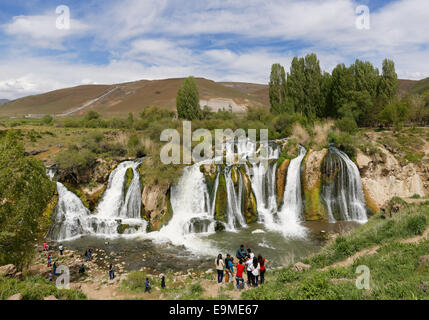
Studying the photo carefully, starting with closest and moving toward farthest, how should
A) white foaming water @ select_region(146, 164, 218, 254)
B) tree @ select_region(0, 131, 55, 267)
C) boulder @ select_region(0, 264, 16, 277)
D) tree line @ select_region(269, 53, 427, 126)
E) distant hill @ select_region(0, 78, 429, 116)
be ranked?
tree @ select_region(0, 131, 55, 267) → boulder @ select_region(0, 264, 16, 277) → white foaming water @ select_region(146, 164, 218, 254) → tree line @ select_region(269, 53, 427, 126) → distant hill @ select_region(0, 78, 429, 116)

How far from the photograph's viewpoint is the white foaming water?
58.9ft

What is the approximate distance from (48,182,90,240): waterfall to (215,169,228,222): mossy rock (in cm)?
1046

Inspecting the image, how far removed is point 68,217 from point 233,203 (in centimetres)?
1354

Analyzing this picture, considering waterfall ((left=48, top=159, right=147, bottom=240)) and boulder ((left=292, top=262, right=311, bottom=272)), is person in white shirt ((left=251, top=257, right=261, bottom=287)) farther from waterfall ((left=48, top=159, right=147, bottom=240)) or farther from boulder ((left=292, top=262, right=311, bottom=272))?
waterfall ((left=48, top=159, right=147, bottom=240))

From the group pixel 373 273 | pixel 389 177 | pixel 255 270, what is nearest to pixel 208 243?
pixel 255 270

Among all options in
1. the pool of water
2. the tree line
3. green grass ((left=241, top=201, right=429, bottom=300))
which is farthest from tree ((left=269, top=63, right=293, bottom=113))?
green grass ((left=241, top=201, right=429, bottom=300))

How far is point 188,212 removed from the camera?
67.5 ft

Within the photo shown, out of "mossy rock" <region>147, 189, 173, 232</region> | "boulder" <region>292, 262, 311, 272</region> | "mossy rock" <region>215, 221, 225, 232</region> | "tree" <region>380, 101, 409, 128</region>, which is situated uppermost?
"tree" <region>380, 101, 409, 128</region>

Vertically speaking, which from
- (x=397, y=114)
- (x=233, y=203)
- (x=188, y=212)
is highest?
(x=397, y=114)

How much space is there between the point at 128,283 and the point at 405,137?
31.3m

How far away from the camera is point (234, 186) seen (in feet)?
69.7

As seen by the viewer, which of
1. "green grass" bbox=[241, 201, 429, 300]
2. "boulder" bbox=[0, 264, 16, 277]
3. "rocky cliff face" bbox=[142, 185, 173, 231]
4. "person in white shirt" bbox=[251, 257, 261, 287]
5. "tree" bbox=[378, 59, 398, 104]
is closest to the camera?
"green grass" bbox=[241, 201, 429, 300]

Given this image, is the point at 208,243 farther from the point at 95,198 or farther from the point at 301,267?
the point at 95,198
